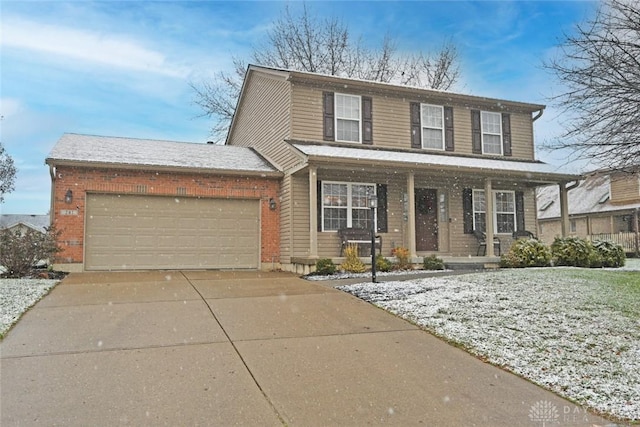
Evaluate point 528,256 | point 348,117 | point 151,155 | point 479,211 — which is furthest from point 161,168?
point 528,256

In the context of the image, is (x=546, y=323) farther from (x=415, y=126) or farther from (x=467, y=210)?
(x=415, y=126)

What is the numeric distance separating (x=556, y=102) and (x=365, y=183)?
5.36 m

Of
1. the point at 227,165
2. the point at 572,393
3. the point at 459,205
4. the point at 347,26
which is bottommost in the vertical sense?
the point at 572,393

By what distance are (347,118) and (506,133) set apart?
5.61 meters

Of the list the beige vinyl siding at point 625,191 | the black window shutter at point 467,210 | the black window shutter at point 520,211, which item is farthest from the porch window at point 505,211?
the beige vinyl siding at point 625,191

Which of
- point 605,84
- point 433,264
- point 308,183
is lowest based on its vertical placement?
point 433,264

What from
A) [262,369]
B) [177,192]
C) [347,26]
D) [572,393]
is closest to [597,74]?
[572,393]

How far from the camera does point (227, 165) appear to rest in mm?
13023

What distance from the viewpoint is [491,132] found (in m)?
15.5

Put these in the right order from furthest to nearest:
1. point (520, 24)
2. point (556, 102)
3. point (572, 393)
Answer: point (520, 24), point (556, 102), point (572, 393)

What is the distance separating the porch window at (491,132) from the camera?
50.5 ft

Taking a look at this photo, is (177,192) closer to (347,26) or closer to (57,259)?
(57,259)

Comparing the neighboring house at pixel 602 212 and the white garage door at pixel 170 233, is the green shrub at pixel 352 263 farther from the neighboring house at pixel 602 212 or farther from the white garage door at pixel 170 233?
the neighboring house at pixel 602 212

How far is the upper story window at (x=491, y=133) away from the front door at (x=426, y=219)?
2368 millimetres
